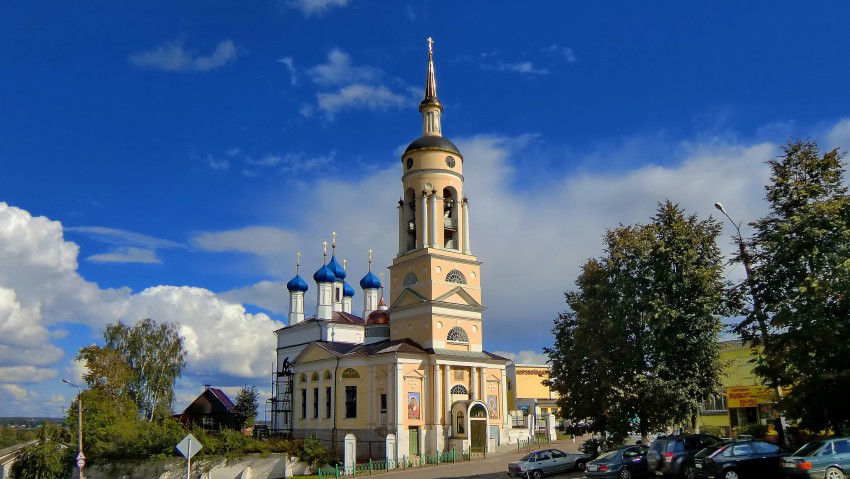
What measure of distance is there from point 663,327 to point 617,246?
12.9ft

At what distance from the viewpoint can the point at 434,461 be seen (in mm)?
38812

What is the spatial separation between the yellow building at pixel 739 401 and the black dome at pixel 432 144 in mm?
21602

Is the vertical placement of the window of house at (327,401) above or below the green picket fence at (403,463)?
above

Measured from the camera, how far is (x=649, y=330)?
2505 cm

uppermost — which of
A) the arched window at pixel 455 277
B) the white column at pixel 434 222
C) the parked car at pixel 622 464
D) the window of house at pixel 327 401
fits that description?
the white column at pixel 434 222

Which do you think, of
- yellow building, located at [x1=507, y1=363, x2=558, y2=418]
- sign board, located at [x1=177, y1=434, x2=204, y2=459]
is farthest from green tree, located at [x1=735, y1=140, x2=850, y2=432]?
yellow building, located at [x1=507, y1=363, x2=558, y2=418]

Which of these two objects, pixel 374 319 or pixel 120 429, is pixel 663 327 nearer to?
pixel 374 319

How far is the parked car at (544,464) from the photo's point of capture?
27.5 metres

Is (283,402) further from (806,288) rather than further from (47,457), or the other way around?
(806,288)

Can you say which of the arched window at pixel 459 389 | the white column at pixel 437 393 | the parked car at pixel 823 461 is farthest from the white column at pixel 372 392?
the parked car at pixel 823 461

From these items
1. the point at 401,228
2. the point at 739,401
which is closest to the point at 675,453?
the point at 739,401

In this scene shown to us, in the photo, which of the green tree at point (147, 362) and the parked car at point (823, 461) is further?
the green tree at point (147, 362)

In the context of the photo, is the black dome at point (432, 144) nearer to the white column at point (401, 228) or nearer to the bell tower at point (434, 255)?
the bell tower at point (434, 255)

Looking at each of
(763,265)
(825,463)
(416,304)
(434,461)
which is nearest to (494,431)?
(434,461)
